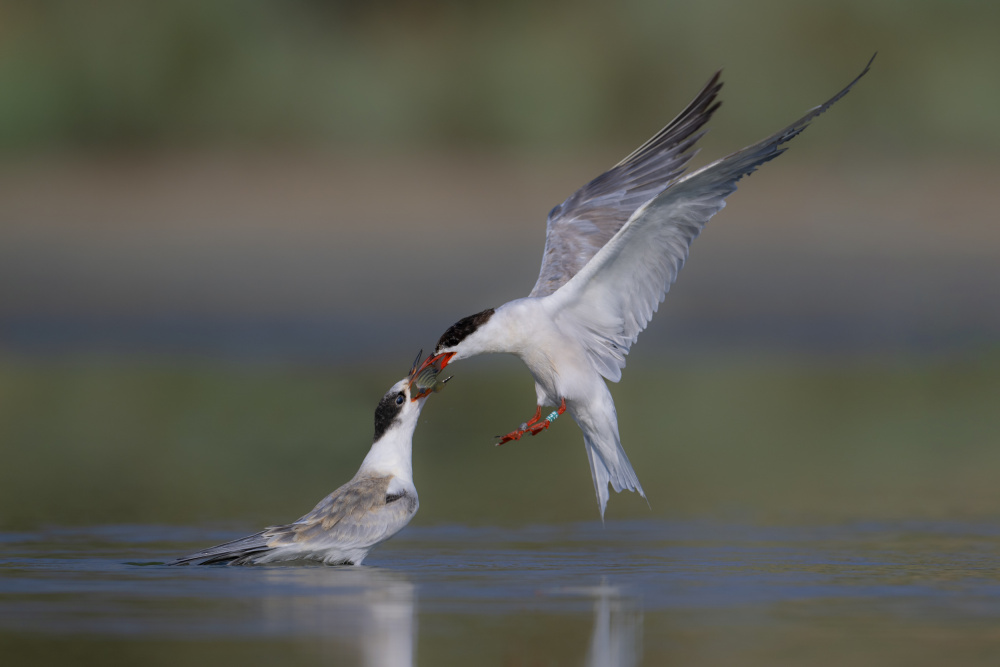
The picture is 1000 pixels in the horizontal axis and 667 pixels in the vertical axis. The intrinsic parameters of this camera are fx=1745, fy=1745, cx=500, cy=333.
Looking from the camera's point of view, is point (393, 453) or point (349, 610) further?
point (393, 453)

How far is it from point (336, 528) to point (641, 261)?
258 cm

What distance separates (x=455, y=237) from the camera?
81.2 ft

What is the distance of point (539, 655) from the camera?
23.7 ft

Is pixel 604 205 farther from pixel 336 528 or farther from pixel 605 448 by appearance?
pixel 336 528

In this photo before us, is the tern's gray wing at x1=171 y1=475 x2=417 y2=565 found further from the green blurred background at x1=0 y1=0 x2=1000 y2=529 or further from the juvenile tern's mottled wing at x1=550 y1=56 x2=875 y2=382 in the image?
the green blurred background at x1=0 y1=0 x2=1000 y2=529

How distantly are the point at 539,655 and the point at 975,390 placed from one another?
1107cm

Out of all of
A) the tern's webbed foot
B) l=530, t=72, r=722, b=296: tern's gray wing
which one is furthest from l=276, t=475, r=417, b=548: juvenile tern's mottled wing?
l=530, t=72, r=722, b=296: tern's gray wing

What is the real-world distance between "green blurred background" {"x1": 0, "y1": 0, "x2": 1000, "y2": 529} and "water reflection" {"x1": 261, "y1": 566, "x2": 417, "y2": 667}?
2976 mm

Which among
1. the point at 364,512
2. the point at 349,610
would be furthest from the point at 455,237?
the point at 349,610

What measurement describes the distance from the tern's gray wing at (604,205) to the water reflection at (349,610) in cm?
326

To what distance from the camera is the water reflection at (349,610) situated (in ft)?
24.2

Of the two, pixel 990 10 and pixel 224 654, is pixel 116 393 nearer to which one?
pixel 224 654

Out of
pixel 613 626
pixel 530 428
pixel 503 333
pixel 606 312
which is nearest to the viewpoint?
pixel 613 626

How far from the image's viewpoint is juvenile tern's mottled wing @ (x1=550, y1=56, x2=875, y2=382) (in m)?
10.3
